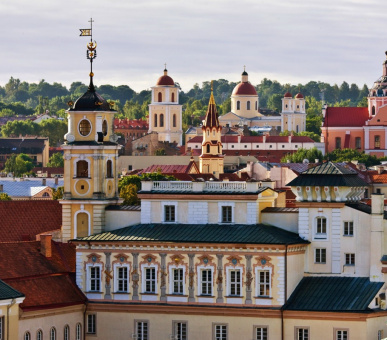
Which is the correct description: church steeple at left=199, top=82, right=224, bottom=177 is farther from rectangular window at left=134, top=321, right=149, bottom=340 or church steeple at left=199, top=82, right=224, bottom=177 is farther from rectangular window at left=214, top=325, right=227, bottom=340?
rectangular window at left=214, top=325, right=227, bottom=340

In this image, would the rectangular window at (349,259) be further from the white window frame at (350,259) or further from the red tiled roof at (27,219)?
the red tiled roof at (27,219)

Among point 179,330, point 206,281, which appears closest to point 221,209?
point 206,281

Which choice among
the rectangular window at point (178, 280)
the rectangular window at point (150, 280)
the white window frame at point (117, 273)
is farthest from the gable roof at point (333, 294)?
the white window frame at point (117, 273)

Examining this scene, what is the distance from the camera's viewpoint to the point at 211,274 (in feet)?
261

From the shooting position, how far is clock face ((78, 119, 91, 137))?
289 feet

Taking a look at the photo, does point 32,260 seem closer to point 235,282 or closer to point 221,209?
point 221,209

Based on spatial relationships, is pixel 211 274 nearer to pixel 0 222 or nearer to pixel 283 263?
pixel 283 263

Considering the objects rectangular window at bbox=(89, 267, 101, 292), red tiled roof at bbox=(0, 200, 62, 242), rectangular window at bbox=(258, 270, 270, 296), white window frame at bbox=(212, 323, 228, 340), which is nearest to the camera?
rectangular window at bbox=(258, 270, 270, 296)

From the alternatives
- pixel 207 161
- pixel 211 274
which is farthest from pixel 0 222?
pixel 207 161

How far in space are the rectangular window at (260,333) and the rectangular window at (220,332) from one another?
4.75 feet

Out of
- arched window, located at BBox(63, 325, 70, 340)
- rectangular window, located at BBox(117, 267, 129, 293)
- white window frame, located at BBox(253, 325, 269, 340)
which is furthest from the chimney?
white window frame, located at BBox(253, 325, 269, 340)

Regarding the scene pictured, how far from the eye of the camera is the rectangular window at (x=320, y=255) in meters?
79.9

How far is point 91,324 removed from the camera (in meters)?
81.2

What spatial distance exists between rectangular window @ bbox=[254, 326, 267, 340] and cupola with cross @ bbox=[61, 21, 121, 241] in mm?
11655
